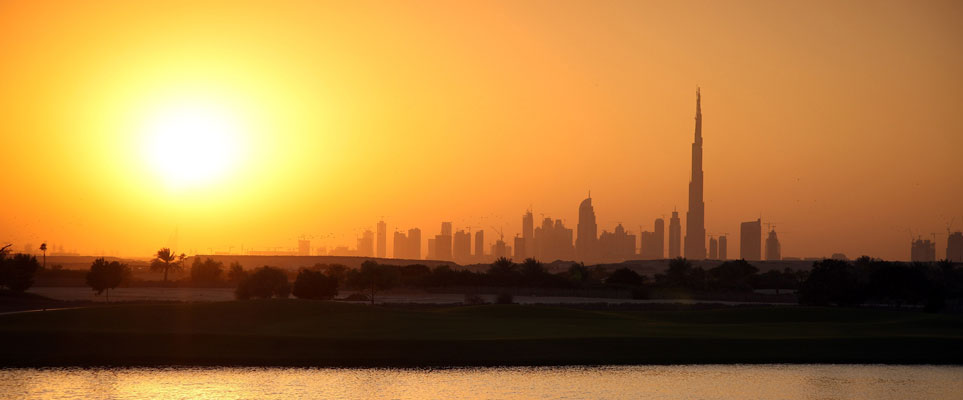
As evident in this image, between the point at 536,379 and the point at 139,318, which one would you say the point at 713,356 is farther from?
the point at 139,318

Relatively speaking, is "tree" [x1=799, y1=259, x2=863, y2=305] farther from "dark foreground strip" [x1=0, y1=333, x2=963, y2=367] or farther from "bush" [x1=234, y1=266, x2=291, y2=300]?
"bush" [x1=234, y1=266, x2=291, y2=300]

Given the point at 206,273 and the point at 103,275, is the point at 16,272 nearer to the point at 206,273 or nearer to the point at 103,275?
the point at 103,275

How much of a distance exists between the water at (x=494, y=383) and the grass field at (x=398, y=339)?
2805 mm

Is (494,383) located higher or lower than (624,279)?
lower

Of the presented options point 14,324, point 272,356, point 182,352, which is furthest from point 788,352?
point 14,324

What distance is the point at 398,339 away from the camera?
178ft

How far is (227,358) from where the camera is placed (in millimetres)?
50469

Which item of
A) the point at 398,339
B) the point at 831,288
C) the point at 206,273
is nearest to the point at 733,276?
the point at 831,288

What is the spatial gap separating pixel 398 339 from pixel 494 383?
41.4 ft

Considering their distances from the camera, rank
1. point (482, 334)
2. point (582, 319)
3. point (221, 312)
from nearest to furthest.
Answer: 1. point (482, 334)
2. point (221, 312)
3. point (582, 319)

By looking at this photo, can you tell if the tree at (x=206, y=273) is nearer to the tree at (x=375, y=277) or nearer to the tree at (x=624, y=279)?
the tree at (x=375, y=277)

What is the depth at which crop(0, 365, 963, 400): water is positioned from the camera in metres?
39.7

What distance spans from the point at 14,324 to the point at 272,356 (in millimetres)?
17425

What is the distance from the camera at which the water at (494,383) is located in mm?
39719
